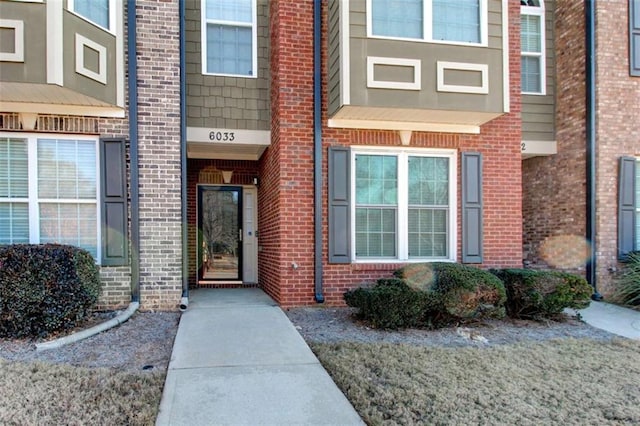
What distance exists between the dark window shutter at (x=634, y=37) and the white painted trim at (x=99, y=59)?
875 cm

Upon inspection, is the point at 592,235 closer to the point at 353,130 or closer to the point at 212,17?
the point at 353,130

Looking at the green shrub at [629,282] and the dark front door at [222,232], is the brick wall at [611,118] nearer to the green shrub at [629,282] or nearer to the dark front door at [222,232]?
the green shrub at [629,282]

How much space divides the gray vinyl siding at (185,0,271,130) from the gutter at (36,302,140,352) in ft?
9.74

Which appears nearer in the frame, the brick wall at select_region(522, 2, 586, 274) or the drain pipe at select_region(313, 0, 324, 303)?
the drain pipe at select_region(313, 0, 324, 303)

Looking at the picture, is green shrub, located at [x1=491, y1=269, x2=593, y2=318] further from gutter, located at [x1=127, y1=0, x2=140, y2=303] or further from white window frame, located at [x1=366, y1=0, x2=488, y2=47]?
gutter, located at [x1=127, y1=0, x2=140, y2=303]

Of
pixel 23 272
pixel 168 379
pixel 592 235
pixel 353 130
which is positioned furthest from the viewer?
pixel 592 235

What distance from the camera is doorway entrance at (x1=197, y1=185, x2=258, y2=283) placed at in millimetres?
9398

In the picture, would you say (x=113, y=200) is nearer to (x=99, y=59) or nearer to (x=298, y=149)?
(x=99, y=59)

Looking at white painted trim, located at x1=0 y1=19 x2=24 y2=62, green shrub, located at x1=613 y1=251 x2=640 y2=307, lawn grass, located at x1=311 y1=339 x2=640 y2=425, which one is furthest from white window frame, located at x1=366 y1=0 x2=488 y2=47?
green shrub, located at x1=613 y1=251 x2=640 y2=307

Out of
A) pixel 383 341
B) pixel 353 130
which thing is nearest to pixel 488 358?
pixel 383 341

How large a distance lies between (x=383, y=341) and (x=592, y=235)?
Answer: 16.9ft

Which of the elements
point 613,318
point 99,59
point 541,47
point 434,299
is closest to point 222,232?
point 99,59

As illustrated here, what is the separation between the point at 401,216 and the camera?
23.4 ft

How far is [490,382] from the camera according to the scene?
3979 mm
